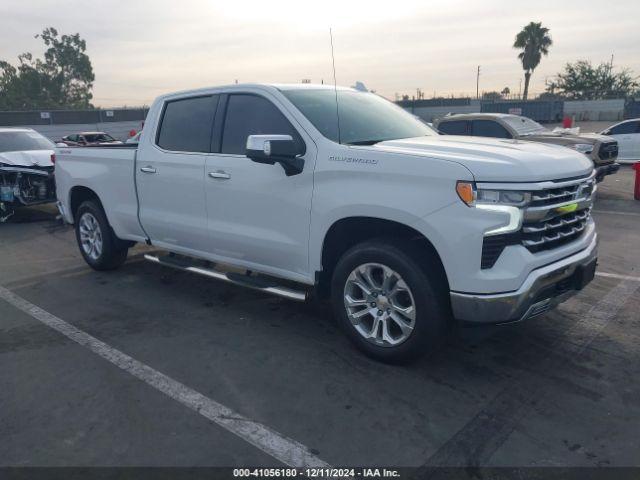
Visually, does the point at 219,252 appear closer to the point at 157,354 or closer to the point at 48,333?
the point at 157,354

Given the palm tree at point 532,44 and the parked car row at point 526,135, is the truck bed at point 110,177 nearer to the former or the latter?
the parked car row at point 526,135

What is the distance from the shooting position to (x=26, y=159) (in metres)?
10.2

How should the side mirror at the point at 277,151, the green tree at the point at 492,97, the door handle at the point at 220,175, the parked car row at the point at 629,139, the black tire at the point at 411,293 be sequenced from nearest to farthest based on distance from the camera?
1. the black tire at the point at 411,293
2. the side mirror at the point at 277,151
3. the door handle at the point at 220,175
4. the parked car row at the point at 629,139
5. the green tree at the point at 492,97

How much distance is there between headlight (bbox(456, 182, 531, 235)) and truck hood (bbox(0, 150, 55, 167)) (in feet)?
29.7

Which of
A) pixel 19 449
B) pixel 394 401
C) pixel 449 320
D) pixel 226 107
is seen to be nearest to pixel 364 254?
pixel 449 320

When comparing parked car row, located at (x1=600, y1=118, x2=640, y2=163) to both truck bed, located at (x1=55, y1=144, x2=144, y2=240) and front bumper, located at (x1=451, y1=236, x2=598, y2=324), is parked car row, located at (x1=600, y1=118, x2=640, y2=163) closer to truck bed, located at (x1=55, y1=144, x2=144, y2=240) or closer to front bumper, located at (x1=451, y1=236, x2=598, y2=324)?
front bumper, located at (x1=451, y1=236, x2=598, y2=324)

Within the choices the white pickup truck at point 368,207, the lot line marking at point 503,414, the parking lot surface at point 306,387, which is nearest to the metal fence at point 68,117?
the white pickup truck at point 368,207

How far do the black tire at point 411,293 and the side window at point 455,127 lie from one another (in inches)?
322

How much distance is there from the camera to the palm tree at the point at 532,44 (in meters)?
50.7

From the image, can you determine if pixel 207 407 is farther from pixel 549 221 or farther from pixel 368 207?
pixel 549 221

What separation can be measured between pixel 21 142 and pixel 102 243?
597cm

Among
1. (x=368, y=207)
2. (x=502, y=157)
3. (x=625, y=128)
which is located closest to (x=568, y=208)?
(x=502, y=157)

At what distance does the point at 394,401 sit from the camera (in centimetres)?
349

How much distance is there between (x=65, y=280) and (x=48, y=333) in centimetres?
179
